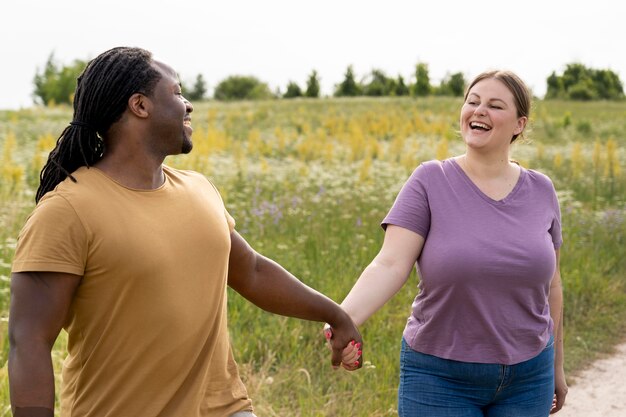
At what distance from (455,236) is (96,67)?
1226mm

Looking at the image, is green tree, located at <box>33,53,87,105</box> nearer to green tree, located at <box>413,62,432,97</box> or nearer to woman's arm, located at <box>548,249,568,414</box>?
green tree, located at <box>413,62,432,97</box>

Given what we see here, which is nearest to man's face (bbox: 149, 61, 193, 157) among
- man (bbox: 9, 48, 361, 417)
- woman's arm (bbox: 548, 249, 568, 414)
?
man (bbox: 9, 48, 361, 417)

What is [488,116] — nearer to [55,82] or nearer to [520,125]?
[520,125]

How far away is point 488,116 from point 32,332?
5.46ft

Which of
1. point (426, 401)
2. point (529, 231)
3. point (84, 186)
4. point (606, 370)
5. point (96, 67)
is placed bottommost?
point (606, 370)

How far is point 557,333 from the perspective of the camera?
3.16 meters

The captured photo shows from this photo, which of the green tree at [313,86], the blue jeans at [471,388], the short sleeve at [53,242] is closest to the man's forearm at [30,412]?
the short sleeve at [53,242]

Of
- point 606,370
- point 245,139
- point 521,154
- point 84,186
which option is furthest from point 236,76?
point 84,186

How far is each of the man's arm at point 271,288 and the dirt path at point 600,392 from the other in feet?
9.83

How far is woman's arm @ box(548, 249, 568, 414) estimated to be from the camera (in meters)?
3.08

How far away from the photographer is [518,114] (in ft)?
9.84

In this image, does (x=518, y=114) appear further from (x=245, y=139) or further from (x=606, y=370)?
(x=245, y=139)

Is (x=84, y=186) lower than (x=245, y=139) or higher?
higher

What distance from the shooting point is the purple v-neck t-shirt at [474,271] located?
107 inches
